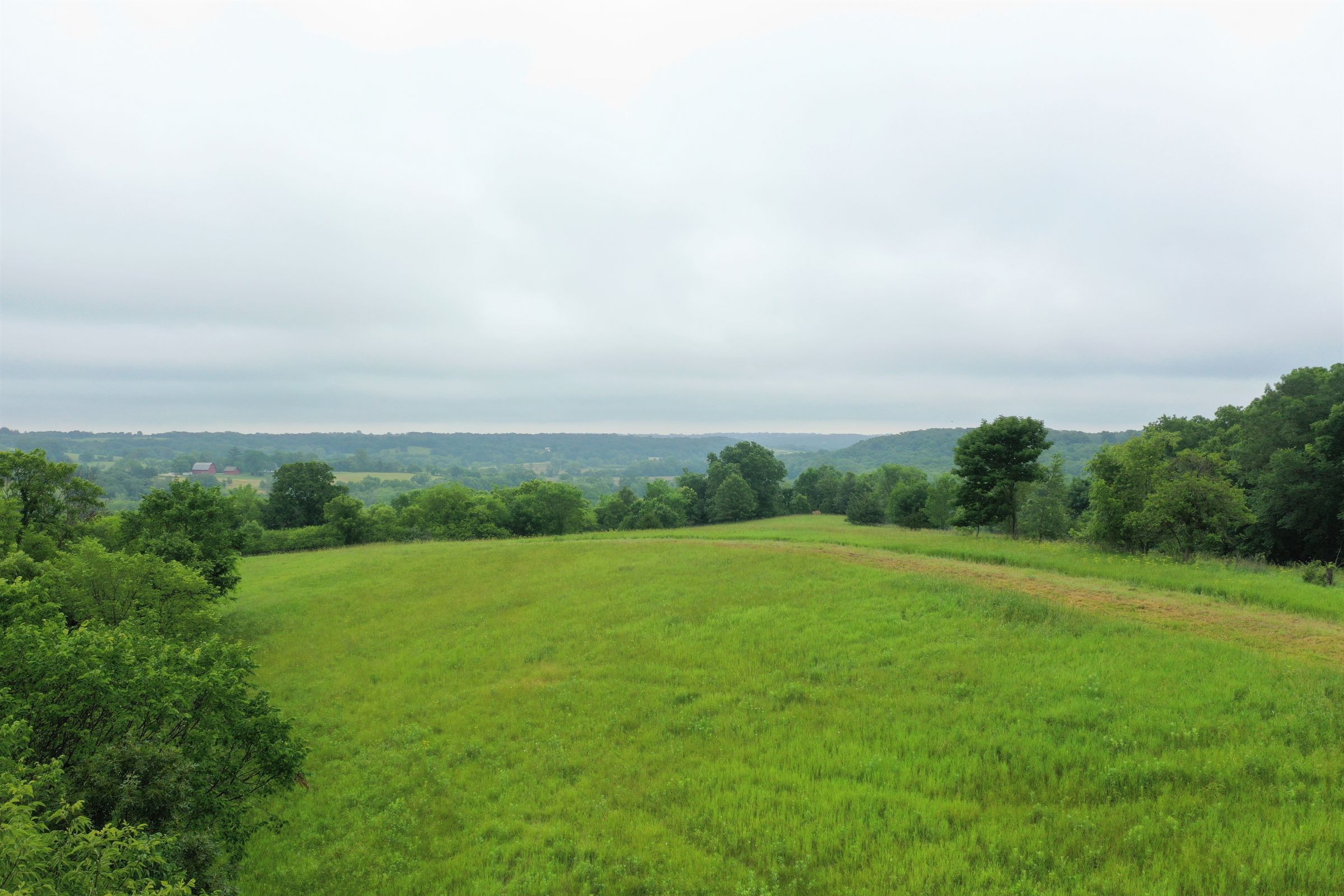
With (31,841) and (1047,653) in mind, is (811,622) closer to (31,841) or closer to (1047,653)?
(1047,653)

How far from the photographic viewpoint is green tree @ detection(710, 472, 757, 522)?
85750 millimetres

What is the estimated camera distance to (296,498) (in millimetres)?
72938

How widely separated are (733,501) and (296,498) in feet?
203

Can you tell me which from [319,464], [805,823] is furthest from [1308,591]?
[319,464]

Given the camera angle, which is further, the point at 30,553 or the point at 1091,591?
the point at 30,553

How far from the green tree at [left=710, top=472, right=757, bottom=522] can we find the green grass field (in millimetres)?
62396

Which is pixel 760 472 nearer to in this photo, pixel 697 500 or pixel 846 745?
pixel 697 500

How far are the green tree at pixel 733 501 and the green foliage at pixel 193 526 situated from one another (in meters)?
65.3

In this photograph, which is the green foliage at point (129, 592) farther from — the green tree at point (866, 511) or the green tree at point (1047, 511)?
the green tree at point (866, 511)

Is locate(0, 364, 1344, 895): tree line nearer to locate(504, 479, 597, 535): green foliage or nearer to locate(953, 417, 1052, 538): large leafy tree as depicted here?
locate(953, 417, 1052, 538): large leafy tree

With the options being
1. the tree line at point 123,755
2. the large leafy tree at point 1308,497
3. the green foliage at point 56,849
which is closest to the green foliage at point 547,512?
the tree line at point 123,755

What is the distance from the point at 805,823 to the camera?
897 centimetres

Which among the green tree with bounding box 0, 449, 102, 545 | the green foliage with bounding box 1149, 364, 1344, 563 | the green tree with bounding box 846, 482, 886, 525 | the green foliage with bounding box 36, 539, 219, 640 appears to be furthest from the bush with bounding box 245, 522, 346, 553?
the green foliage with bounding box 1149, 364, 1344, 563

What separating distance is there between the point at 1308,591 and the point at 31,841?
2853 centimetres
